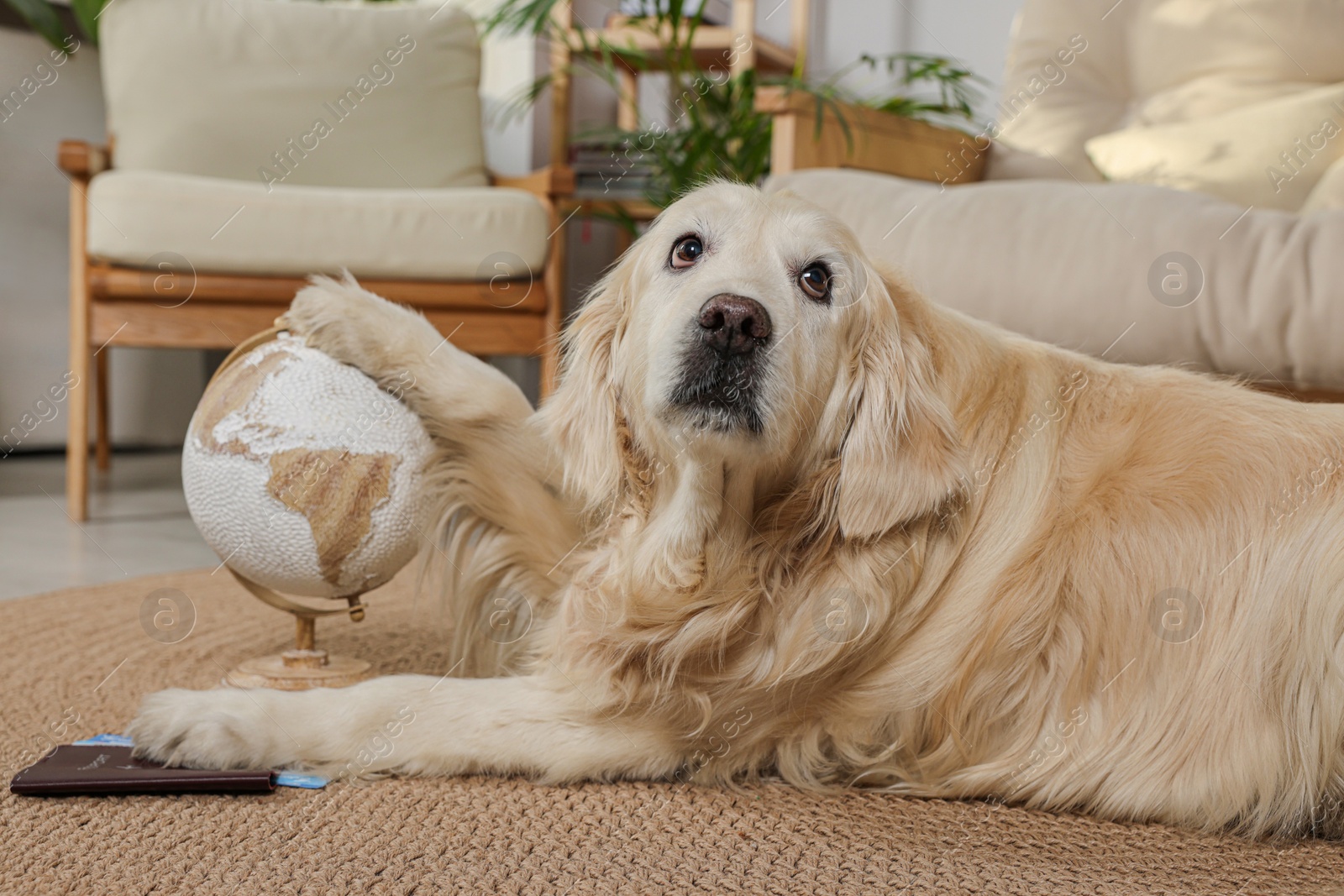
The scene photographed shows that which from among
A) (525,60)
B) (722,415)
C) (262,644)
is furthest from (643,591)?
(525,60)

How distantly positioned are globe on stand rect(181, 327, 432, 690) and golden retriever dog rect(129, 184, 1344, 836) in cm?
26

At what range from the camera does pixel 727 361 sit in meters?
1.23

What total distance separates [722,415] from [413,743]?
1.73 ft

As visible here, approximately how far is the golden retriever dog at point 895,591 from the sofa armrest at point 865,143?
1.24m

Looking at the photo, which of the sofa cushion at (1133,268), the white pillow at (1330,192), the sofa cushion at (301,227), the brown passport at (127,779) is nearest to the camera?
the brown passport at (127,779)

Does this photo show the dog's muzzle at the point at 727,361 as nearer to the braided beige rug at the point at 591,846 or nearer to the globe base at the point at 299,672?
the braided beige rug at the point at 591,846

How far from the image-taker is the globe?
1.50 m

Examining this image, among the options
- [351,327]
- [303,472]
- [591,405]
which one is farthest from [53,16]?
[591,405]

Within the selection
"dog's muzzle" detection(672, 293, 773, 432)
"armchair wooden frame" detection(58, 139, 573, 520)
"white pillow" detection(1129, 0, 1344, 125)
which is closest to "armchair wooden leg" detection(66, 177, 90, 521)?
"armchair wooden frame" detection(58, 139, 573, 520)

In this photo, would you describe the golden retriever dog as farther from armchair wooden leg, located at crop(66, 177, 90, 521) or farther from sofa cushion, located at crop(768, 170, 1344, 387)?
armchair wooden leg, located at crop(66, 177, 90, 521)

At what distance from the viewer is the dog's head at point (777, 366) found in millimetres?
Result: 1243

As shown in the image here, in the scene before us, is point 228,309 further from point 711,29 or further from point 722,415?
point 711,29

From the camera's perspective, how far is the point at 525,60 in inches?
207

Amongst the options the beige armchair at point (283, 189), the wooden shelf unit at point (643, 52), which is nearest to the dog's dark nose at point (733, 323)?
the beige armchair at point (283, 189)
